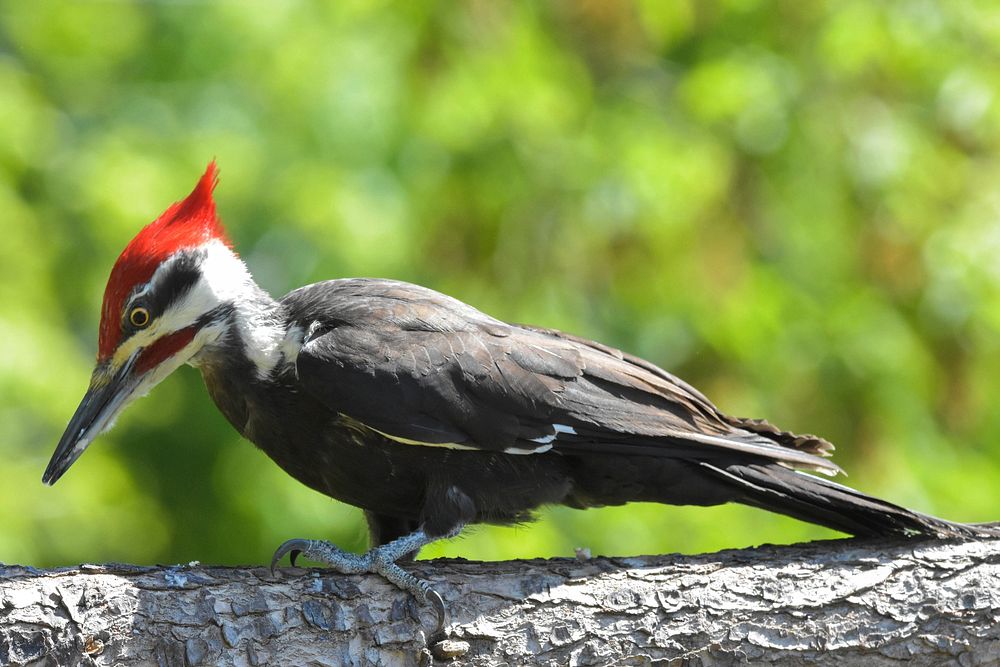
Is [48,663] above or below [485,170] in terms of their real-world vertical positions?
below

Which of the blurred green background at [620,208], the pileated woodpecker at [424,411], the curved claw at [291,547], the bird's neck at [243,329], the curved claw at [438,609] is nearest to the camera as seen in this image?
the curved claw at [438,609]

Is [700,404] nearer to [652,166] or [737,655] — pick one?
[737,655]

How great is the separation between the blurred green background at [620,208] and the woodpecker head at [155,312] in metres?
2.05

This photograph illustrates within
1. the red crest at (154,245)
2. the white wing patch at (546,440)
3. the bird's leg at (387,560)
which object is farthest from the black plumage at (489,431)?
the red crest at (154,245)

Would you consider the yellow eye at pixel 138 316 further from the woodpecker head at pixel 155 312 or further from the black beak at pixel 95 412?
the black beak at pixel 95 412

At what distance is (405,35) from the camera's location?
21.1 feet

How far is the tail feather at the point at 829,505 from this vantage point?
352cm

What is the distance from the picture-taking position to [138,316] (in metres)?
3.52

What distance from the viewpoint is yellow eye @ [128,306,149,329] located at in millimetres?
3516

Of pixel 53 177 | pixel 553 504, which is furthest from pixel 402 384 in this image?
pixel 53 177

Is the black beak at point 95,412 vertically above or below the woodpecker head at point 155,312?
below

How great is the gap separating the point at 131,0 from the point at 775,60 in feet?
13.4

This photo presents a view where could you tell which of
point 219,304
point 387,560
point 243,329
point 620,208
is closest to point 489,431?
point 387,560

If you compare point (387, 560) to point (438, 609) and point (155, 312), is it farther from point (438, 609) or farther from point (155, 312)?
point (155, 312)
